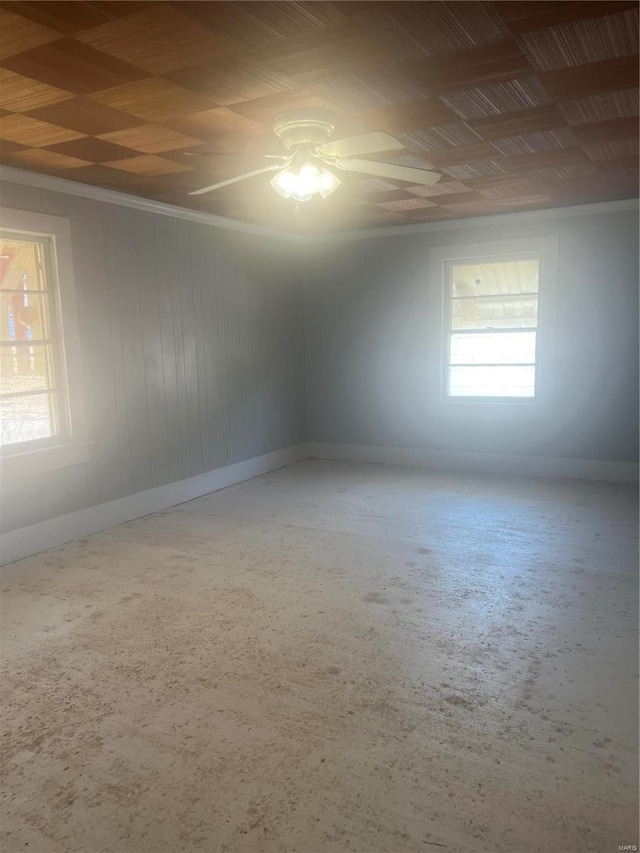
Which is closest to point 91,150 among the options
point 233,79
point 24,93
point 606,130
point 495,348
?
point 24,93

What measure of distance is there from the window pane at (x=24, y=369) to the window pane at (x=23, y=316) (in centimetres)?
8

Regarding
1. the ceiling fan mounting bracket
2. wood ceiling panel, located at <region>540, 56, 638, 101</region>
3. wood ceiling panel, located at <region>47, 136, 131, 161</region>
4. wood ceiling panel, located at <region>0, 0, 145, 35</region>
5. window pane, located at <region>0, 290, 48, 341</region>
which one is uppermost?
wood ceiling panel, located at <region>47, 136, 131, 161</region>

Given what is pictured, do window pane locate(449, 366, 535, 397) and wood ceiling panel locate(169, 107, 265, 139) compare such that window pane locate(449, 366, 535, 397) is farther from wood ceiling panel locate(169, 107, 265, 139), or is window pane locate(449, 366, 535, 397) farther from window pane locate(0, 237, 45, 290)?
window pane locate(0, 237, 45, 290)

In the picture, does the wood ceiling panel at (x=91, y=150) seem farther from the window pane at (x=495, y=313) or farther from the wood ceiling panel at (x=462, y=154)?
the window pane at (x=495, y=313)

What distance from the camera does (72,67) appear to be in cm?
234

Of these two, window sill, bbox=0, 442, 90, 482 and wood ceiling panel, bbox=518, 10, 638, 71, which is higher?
wood ceiling panel, bbox=518, 10, 638, 71

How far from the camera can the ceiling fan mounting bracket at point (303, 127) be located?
9.22 feet

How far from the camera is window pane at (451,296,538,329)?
566cm

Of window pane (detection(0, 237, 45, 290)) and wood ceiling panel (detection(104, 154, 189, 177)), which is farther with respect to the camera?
window pane (detection(0, 237, 45, 290))

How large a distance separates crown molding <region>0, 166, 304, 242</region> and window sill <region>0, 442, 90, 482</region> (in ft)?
5.42

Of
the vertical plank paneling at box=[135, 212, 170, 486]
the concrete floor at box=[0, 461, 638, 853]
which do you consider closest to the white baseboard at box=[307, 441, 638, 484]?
the concrete floor at box=[0, 461, 638, 853]

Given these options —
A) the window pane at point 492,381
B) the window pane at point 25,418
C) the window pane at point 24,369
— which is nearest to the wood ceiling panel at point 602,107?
the window pane at point 492,381

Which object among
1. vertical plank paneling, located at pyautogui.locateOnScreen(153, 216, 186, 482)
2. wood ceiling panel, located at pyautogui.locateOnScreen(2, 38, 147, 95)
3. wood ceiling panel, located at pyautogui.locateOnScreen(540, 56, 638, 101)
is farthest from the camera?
vertical plank paneling, located at pyautogui.locateOnScreen(153, 216, 186, 482)

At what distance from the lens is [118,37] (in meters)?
2.11
